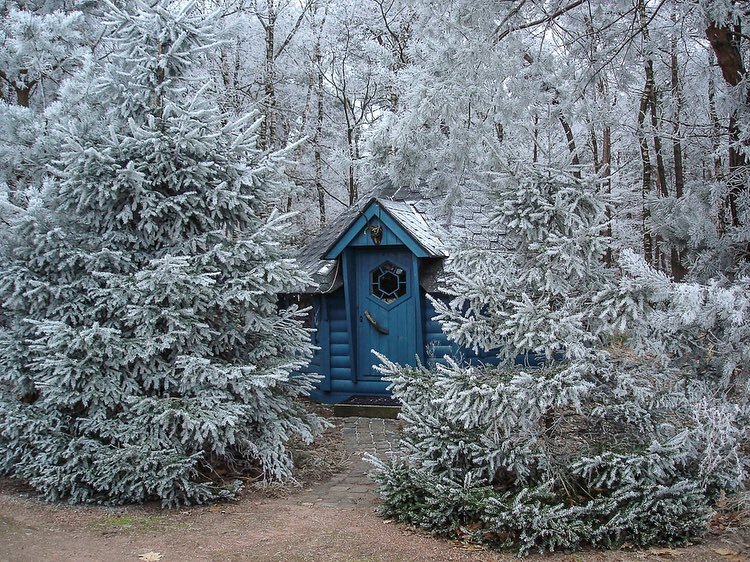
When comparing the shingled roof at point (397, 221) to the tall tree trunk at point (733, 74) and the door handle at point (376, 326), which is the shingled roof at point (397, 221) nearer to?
the door handle at point (376, 326)

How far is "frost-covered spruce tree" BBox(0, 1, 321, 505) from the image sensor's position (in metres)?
6.12

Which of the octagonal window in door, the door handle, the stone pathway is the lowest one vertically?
the stone pathway

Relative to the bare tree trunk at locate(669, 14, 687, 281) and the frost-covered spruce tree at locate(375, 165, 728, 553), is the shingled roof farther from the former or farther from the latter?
the frost-covered spruce tree at locate(375, 165, 728, 553)

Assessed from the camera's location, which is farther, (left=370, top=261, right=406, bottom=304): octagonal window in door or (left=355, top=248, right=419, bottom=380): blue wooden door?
(left=370, top=261, right=406, bottom=304): octagonal window in door

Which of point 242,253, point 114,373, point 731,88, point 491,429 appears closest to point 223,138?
point 242,253

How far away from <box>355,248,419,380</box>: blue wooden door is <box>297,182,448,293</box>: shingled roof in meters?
0.45

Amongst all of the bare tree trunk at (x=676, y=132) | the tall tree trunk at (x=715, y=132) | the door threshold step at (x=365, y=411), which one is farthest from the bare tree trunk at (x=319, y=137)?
the tall tree trunk at (x=715, y=132)

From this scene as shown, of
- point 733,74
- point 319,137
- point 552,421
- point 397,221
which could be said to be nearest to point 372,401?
point 397,221

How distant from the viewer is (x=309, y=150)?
20.1 m

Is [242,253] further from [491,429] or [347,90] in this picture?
[347,90]

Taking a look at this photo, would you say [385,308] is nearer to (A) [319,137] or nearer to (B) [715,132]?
(B) [715,132]

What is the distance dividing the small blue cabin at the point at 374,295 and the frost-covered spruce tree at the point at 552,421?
154 inches

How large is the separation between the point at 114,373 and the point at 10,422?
105 cm

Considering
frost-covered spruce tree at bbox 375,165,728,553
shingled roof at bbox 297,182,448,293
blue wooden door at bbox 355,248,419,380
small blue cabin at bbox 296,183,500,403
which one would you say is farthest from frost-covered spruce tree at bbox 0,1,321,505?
blue wooden door at bbox 355,248,419,380
